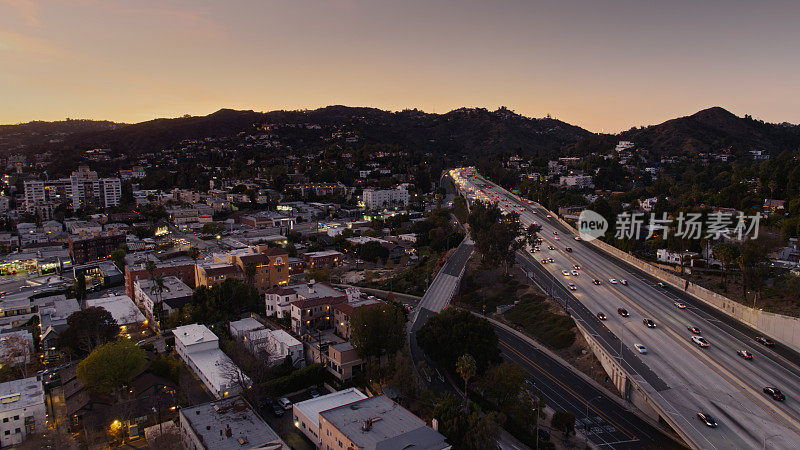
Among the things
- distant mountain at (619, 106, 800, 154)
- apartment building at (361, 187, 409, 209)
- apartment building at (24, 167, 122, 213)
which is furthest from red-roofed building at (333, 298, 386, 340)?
distant mountain at (619, 106, 800, 154)

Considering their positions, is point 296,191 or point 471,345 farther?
point 296,191

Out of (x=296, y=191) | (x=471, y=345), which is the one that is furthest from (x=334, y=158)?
(x=471, y=345)

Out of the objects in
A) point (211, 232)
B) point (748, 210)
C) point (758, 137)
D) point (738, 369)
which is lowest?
point (211, 232)

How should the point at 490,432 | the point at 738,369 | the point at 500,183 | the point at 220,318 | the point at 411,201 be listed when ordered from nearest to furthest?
the point at 490,432, the point at 738,369, the point at 220,318, the point at 411,201, the point at 500,183

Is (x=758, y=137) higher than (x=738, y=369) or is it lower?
higher

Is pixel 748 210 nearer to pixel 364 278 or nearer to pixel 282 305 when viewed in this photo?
pixel 364 278

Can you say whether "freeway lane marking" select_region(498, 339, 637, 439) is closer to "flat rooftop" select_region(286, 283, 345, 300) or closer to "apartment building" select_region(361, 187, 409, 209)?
"flat rooftop" select_region(286, 283, 345, 300)

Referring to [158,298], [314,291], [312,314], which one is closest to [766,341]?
[312,314]
